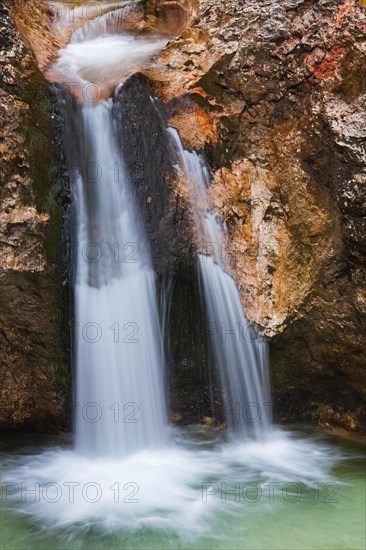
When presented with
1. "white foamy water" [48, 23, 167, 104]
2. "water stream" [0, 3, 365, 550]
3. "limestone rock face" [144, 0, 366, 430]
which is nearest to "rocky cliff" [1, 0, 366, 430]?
"limestone rock face" [144, 0, 366, 430]

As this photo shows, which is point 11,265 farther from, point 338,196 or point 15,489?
point 338,196

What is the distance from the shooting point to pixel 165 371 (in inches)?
221

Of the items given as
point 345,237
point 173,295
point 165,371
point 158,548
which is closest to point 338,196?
point 345,237

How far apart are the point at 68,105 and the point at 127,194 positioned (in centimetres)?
127

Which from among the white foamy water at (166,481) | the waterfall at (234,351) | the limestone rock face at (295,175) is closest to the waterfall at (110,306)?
the white foamy water at (166,481)

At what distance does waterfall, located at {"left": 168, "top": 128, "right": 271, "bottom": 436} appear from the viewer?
18.3ft

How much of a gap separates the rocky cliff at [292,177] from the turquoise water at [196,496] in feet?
2.30

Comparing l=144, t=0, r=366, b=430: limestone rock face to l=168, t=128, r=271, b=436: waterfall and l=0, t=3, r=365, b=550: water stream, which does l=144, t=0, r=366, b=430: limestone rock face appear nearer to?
l=168, t=128, r=271, b=436: waterfall

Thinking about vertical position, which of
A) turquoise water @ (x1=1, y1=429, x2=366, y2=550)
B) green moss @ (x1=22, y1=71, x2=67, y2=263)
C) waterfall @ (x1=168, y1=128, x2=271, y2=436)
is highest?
green moss @ (x1=22, y1=71, x2=67, y2=263)

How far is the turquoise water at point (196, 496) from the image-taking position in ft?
12.9

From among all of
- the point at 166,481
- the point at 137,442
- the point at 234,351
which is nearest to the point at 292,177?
the point at 234,351

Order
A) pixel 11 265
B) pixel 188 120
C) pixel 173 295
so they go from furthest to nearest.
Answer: pixel 188 120 → pixel 173 295 → pixel 11 265

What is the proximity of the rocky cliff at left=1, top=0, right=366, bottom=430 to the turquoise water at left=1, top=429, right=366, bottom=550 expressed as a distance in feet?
2.30

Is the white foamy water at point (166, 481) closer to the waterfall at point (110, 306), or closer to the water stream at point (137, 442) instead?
the water stream at point (137, 442)
